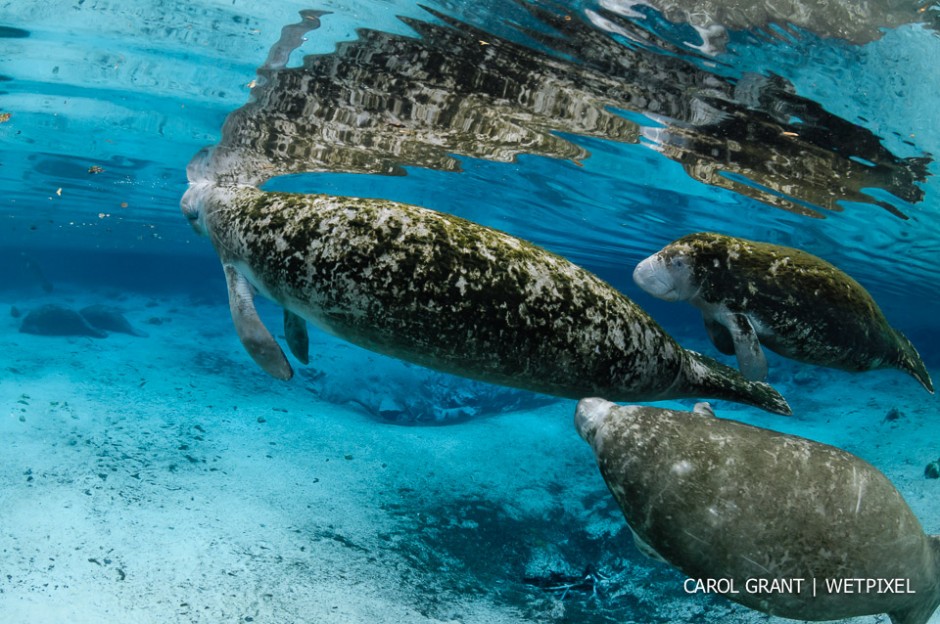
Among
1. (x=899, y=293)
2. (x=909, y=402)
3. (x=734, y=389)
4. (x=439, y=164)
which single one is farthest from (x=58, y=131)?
(x=899, y=293)

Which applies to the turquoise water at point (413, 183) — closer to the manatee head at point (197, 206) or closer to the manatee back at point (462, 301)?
the manatee head at point (197, 206)

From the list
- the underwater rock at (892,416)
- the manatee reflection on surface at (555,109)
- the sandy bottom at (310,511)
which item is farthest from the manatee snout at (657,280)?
the underwater rock at (892,416)

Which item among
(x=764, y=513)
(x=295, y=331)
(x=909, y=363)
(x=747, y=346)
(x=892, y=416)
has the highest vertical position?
(x=909, y=363)

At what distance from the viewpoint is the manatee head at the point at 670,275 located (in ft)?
9.78

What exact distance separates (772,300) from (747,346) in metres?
0.28

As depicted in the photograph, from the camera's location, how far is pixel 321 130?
508 inches

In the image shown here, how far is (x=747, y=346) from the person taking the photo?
2883mm

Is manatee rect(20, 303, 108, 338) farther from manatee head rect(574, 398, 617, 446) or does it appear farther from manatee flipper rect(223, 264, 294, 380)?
manatee head rect(574, 398, 617, 446)

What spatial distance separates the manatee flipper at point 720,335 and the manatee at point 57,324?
86.1 feet

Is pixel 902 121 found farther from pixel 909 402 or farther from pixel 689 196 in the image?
A: pixel 909 402

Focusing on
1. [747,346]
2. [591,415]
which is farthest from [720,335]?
[591,415]

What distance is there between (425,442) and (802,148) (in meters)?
9.62

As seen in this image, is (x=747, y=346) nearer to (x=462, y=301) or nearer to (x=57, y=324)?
(x=462, y=301)

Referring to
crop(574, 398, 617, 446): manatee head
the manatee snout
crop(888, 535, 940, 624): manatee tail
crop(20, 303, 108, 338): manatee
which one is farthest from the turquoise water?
the manatee snout
